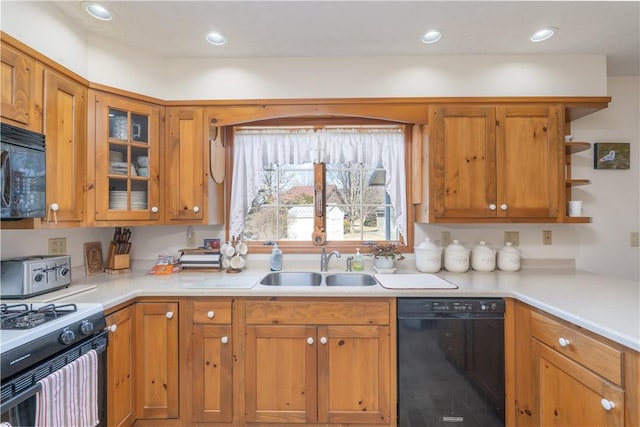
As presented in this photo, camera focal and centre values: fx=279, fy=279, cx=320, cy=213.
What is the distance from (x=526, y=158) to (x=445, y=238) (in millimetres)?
800

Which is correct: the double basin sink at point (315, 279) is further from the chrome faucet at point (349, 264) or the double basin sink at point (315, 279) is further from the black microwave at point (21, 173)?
the black microwave at point (21, 173)

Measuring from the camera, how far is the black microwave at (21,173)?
1259 millimetres

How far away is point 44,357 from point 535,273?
9.39 feet

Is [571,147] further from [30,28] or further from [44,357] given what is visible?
[30,28]

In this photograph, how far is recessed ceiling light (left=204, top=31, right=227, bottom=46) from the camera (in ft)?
6.11

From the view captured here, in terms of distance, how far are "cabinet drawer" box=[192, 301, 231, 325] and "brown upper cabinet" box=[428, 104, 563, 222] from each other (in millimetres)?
1527

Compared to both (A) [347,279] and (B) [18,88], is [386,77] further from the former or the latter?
(B) [18,88]

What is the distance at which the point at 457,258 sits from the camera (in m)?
2.11

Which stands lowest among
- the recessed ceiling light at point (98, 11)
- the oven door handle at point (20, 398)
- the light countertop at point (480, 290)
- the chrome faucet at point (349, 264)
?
the oven door handle at point (20, 398)

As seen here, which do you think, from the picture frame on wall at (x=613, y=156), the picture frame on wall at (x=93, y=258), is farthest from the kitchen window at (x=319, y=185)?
the picture frame on wall at (x=613, y=156)

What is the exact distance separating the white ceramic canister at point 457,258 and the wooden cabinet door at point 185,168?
6.17 ft

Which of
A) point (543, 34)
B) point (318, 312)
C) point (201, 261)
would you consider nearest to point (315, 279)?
point (318, 312)

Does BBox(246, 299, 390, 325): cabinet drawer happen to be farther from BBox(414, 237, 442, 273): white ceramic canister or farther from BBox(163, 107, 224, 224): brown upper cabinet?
BBox(163, 107, 224, 224): brown upper cabinet

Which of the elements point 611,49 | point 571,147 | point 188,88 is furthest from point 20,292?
point 611,49
